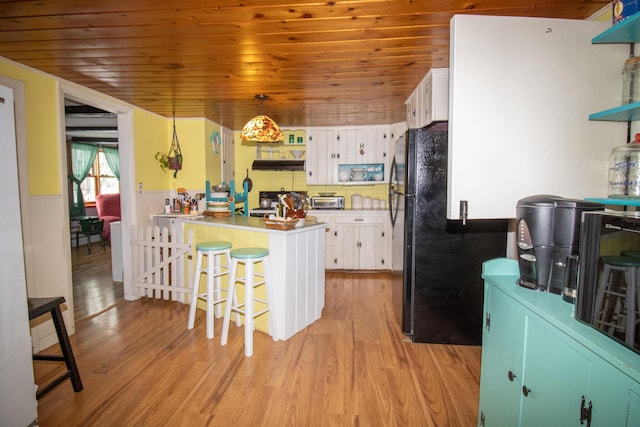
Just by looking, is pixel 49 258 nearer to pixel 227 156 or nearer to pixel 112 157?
pixel 227 156

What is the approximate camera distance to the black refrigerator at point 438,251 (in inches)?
107

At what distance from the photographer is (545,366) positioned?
1.17 meters

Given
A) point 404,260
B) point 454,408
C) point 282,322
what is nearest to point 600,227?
point 454,408

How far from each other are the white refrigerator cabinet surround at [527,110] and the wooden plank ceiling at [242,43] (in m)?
0.39

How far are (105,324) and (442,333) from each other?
10.1 ft

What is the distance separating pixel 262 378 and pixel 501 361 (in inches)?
59.8

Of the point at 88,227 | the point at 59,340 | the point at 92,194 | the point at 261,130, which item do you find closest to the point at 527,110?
the point at 261,130

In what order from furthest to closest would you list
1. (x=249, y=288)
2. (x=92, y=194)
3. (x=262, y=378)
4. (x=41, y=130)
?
1. (x=92, y=194)
2. (x=41, y=130)
3. (x=249, y=288)
4. (x=262, y=378)

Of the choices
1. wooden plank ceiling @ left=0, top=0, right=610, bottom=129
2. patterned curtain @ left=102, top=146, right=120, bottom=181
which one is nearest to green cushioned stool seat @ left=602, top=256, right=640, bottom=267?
wooden plank ceiling @ left=0, top=0, right=610, bottom=129

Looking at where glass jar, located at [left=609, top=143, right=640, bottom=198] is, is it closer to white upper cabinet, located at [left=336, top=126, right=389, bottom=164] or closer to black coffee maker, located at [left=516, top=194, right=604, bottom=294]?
black coffee maker, located at [left=516, top=194, right=604, bottom=294]

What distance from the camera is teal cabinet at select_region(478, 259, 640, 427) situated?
0.88 meters

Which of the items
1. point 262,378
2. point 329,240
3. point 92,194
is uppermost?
point 92,194

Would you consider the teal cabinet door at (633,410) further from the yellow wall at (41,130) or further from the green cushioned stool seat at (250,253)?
the yellow wall at (41,130)

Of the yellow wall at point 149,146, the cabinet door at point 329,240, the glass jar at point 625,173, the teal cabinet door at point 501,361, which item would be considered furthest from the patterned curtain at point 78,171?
the glass jar at point 625,173
